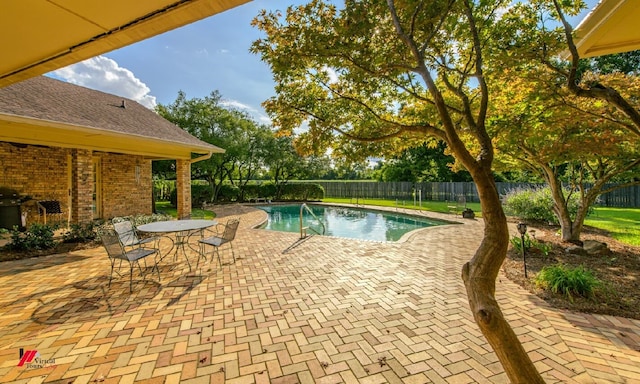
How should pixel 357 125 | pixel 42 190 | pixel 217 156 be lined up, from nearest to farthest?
pixel 357 125
pixel 42 190
pixel 217 156

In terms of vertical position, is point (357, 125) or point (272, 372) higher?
point (357, 125)

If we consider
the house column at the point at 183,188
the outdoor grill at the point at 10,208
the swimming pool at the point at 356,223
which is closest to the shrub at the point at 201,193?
the swimming pool at the point at 356,223

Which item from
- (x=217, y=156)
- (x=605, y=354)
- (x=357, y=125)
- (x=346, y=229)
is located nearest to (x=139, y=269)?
Answer: (x=357, y=125)

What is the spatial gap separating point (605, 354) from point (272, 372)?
3.01 meters

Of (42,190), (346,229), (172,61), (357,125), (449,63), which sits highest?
(172,61)

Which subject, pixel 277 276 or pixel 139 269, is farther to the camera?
pixel 139 269

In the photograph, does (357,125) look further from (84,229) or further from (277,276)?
(84,229)

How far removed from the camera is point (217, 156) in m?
16.3

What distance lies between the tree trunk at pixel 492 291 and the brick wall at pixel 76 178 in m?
8.95

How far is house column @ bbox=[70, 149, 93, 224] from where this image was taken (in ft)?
23.2

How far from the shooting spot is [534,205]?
33.7 feet

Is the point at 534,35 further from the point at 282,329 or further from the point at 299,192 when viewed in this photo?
the point at 299,192

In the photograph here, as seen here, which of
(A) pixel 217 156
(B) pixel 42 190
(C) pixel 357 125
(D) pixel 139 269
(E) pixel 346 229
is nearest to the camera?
(C) pixel 357 125

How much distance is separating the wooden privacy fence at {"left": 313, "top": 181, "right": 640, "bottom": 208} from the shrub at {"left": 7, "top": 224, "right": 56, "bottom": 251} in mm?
16485
